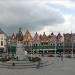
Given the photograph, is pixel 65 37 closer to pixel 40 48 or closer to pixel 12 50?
pixel 40 48

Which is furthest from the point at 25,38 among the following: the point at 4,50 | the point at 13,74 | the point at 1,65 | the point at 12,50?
the point at 13,74

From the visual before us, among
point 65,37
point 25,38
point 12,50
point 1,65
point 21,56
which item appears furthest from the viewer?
point 65,37

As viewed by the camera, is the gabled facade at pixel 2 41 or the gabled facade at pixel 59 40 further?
the gabled facade at pixel 2 41

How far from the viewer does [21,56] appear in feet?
149

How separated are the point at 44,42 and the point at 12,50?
15532 mm

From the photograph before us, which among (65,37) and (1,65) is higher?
(65,37)

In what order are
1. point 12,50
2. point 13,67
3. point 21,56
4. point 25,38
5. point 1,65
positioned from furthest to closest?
point 12,50, point 25,38, point 21,56, point 1,65, point 13,67

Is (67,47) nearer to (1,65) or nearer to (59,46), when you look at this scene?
(59,46)

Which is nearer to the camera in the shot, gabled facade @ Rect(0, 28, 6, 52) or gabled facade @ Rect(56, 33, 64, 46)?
gabled facade @ Rect(56, 33, 64, 46)

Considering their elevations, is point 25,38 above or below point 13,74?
above

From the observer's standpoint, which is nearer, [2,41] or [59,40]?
[59,40]

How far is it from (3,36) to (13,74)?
95.9 m

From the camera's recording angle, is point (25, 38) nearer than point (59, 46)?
Yes

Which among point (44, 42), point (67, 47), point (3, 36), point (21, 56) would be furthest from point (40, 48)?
point (21, 56)
